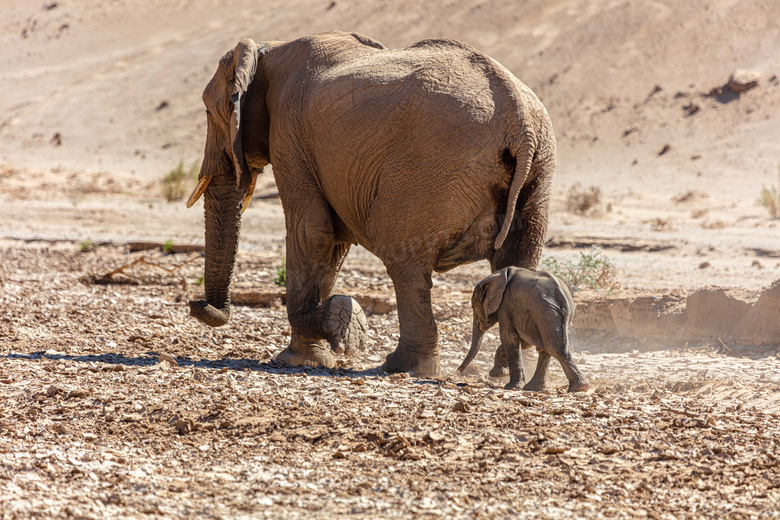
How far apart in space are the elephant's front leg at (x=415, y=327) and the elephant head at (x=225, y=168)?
1.81m

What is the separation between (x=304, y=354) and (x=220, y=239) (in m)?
1.35

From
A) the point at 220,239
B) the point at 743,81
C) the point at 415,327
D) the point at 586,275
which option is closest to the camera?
the point at 415,327

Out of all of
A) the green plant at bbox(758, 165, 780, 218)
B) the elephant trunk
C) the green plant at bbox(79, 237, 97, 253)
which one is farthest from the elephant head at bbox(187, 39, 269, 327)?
the green plant at bbox(758, 165, 780, 218)

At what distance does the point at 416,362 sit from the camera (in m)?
5.97

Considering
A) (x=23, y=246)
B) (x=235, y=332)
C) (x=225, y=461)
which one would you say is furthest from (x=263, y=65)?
(x=23, y=246)

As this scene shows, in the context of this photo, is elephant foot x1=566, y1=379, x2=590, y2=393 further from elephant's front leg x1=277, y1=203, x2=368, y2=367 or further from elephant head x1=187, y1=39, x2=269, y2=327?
elephant head x1=187, y1=39, x2=269, y2=327

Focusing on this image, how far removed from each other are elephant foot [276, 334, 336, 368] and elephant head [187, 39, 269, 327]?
2.37ft

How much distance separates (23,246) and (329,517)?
12989 millimetres

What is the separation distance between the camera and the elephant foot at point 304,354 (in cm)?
669

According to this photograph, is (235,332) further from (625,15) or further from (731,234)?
(625,15)

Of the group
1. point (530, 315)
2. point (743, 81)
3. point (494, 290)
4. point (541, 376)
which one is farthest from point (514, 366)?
point (743, 81)

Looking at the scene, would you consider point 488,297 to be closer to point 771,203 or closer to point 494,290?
point 494,290

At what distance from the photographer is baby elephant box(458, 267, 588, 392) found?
5410 millimetres

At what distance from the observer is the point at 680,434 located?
4.38 metres
